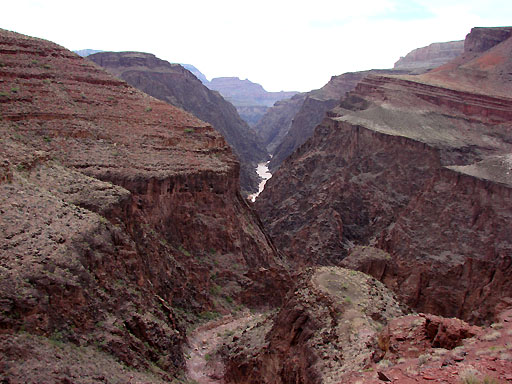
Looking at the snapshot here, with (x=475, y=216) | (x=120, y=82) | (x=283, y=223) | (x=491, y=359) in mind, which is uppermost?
(x=120, y=82)

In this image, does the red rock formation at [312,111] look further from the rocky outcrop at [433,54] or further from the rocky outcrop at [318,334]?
the rocky outcrop at [318,334]

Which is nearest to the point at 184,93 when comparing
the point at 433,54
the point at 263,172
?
the point at 263,172

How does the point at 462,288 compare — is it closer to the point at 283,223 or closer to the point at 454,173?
the point at 454,173

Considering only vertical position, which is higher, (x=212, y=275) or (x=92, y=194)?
(x=92, y=194)

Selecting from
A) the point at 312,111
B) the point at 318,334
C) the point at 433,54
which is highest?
the point at 433,54

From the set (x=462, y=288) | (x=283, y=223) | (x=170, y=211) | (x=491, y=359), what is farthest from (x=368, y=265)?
(x=491, y=359)

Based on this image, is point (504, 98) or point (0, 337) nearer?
point (0, 337)

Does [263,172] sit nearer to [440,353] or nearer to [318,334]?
[318,334]
